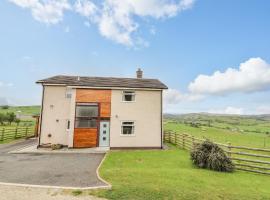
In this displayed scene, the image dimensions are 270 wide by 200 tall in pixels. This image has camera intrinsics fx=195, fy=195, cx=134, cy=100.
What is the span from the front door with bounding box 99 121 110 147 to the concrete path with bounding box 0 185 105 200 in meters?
11.1

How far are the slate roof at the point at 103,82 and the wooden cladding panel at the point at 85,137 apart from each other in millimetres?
4322

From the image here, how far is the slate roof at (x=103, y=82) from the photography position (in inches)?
742

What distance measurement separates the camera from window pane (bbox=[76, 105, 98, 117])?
18.3m

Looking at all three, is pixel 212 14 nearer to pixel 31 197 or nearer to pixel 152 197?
pixel 152 197

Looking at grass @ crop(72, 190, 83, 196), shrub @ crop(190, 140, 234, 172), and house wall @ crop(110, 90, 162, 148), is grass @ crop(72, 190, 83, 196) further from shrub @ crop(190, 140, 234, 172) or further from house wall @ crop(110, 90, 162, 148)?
house wall @ crop(110, 90, 162, 148)

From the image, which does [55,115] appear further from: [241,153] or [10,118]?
[10,118]

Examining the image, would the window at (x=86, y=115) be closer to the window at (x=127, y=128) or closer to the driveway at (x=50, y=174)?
the window at (x=127, y=128)

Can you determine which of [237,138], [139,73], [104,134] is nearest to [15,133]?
[104,134]

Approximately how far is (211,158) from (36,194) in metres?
8.63

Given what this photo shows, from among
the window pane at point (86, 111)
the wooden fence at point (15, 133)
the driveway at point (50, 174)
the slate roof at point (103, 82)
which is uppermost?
the slate roof at point (103, 82)

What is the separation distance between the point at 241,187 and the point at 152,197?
3960 mm

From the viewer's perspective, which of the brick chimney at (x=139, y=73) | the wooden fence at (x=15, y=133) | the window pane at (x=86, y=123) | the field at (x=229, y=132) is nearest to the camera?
the window pane at (x=86, y=123)

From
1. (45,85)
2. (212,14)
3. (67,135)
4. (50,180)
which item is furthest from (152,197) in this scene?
(212,14)

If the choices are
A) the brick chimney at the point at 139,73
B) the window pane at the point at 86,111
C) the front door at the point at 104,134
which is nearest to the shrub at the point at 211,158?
the front door at the point at 104,134
